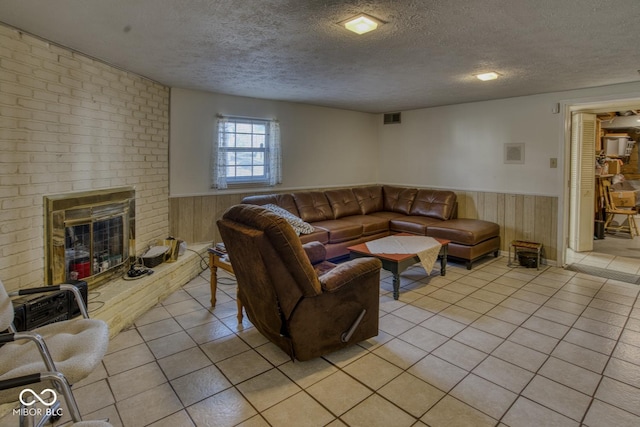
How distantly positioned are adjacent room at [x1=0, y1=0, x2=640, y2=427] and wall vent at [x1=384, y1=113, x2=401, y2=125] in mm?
1219

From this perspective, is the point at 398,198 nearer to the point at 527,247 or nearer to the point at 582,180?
the point at 527,247

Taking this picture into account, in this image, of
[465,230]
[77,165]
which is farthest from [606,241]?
[77,165]

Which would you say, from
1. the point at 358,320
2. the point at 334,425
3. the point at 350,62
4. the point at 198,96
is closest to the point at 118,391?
the point at 334,425

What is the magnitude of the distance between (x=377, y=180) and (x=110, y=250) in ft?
16.2

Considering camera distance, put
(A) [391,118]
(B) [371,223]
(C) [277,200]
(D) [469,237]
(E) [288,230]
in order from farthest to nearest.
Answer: (A) [391,118] < (B) [371,223] < (C) [277,200] < (D) [469,237] < (E) [288,230]

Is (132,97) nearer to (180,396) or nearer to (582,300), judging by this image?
(180,396)

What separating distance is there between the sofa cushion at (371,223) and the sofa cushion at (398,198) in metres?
0.65

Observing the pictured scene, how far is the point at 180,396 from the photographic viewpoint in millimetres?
2059

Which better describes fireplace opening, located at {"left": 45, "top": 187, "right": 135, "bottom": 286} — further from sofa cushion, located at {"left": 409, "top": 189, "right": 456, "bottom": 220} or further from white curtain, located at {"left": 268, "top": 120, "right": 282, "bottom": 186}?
sofa cushion, located at {"left": 409, "top": 189, "right": 456, "bottom": 220}

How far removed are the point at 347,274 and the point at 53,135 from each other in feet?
8.05

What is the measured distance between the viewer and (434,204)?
557 cm

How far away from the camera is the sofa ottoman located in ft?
14.8

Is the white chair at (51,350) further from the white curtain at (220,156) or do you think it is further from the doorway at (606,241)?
the doorway at (606,241)

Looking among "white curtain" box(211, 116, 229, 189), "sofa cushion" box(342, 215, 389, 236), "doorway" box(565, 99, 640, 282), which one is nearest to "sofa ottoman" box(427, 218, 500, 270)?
"sofa cushion" box(342, 215, 389, 236)
